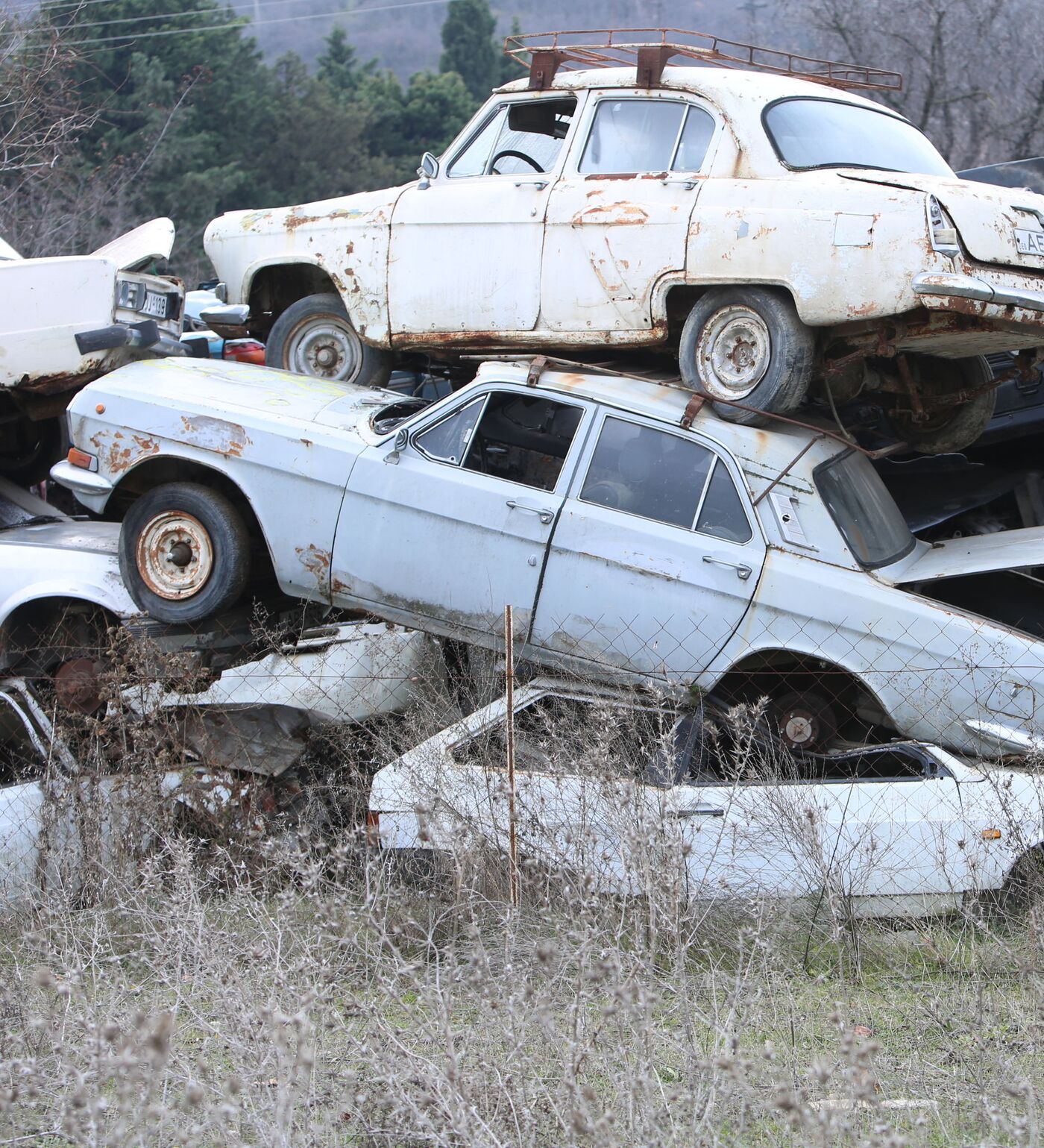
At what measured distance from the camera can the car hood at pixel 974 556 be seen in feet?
18.7

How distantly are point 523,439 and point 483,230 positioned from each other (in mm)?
1418

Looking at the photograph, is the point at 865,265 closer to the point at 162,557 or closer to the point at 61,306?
the point at 162,557

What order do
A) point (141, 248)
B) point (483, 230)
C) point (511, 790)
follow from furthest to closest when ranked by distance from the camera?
point (141, 248)
point (483, 230)
point (511, 790)

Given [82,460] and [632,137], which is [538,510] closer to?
[632,137]

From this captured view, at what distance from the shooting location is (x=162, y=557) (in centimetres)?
643

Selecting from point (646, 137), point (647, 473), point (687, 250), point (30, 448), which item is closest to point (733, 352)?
point (687, 250)

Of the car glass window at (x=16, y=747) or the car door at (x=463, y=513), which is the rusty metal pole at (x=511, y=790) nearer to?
the car door at (x=463, y=513)

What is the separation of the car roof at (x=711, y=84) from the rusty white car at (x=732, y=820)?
3.16 m

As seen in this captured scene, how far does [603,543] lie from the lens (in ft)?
19.1

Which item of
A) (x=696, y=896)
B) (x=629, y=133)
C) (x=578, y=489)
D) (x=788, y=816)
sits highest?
(x=629, y=133)

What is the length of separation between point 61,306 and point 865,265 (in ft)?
14.3

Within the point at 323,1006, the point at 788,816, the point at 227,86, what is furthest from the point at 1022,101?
the point at 227,86

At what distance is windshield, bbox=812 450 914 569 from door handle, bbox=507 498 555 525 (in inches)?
46.8

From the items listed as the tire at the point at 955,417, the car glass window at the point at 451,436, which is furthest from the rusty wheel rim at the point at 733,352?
the tire at the point at 955,417
